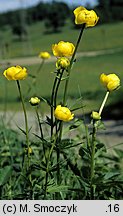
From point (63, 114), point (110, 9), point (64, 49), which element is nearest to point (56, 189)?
point (63, 114)

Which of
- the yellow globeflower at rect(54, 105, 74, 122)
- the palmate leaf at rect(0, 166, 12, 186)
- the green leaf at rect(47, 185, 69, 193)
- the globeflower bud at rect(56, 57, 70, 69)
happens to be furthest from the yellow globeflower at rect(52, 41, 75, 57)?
the palmate leaf at rect(0, 166, 12, 186)

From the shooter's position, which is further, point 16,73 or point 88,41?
point 88,41

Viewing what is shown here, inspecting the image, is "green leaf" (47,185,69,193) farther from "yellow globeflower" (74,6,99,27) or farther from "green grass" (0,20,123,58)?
"green grass" (0,20,123,58)

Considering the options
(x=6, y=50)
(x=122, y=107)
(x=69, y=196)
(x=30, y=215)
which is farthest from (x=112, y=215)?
(x=122, y=107)

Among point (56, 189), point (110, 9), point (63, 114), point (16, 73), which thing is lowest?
point (56, 189)

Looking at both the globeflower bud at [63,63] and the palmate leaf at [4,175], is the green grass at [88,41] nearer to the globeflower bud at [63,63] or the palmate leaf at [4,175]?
the palmate leaf at [4,175]

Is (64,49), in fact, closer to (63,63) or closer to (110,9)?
(63,63)

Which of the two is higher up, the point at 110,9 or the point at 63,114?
the point at 110,9

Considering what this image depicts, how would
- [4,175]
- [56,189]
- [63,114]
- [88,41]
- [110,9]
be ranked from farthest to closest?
1. [88,41]
2. [110,9]
3. [4,175]
4. [56,189]
5. [63,114]

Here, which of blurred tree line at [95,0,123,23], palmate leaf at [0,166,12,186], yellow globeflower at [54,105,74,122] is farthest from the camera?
blurred tree line at [95,0,123,23]

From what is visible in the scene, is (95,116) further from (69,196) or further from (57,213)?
(69,196)

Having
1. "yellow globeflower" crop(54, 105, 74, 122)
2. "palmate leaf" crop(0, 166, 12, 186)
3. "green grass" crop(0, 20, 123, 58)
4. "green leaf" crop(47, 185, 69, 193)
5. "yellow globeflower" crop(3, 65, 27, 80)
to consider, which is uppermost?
"green grass" crop(0, 20, 123, 58)
